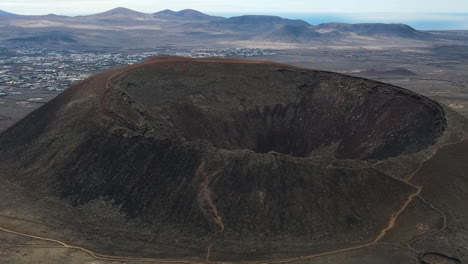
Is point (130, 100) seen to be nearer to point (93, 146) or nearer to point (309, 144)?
point (93, 146)

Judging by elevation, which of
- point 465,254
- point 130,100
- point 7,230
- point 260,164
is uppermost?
point 130,100

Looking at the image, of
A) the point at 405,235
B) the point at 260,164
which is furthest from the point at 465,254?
the point at 260,164

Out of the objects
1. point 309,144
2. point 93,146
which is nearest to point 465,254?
point 309,144

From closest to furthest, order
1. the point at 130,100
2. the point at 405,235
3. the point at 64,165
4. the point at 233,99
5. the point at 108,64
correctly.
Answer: the point at 405,235
the point at 64,165
the point at 130,100
the point at 233,99
the point at 108,64

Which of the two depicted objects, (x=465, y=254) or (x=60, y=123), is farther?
(x=60, y=123)

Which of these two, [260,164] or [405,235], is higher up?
[260,164]

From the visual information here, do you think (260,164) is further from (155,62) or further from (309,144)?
(155,62)

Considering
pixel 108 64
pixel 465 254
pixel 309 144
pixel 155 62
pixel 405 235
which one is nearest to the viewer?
pixel 465 254
